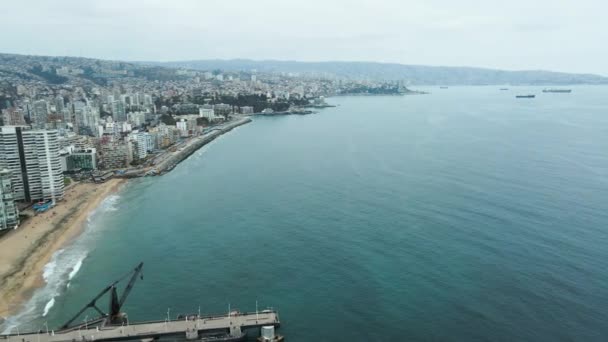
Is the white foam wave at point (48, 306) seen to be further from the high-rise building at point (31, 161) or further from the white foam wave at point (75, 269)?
the high-rise building at point (31, 161)

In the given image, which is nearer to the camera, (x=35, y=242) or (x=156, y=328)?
(x=156, y=328)

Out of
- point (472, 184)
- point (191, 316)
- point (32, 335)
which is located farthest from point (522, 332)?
point (472, 184)

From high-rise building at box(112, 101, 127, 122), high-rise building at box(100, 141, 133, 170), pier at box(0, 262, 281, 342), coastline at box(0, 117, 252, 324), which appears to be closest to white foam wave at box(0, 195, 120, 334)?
coastline at box(0, 117, 252, 324)

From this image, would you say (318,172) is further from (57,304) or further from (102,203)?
(57,304)

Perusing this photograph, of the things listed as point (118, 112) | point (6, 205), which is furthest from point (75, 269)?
point (118, 112)

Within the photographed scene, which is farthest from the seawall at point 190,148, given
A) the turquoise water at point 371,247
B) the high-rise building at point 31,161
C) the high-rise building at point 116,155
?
the high-rise building at point 31,161

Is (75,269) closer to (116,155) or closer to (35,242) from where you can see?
(35,242)
